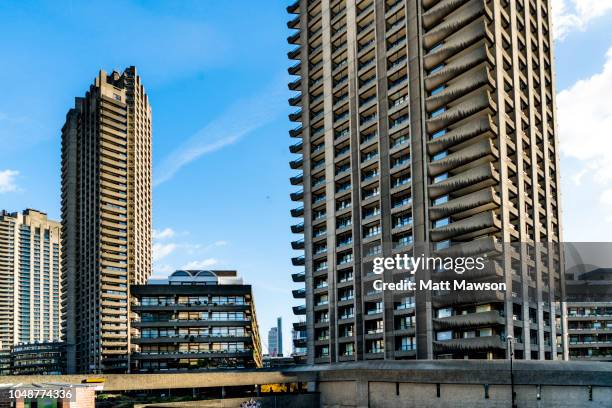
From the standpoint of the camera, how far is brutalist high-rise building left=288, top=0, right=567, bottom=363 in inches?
3305

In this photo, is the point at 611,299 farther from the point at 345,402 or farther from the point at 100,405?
the point at 100,405

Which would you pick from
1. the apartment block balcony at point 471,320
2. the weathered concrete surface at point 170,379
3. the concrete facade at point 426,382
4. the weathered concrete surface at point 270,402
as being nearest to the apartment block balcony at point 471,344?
the apartment block balcony at point 471,320

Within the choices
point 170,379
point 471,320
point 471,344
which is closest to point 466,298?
point 471,320

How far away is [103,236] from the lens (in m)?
186

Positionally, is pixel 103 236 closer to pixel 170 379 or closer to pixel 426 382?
pixel 170 379

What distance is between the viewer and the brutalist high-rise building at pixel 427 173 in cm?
8394

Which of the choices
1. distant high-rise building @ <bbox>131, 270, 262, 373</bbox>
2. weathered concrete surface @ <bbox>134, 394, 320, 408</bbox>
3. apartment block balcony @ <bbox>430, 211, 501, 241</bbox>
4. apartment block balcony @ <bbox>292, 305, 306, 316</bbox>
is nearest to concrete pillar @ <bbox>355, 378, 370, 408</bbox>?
weathered concrete surface @ <bbox>134, 394, 320, 408</bbox>

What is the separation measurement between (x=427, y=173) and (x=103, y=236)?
120718mm

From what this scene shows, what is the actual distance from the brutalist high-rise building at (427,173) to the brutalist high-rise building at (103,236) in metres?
88.7

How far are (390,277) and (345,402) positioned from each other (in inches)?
895

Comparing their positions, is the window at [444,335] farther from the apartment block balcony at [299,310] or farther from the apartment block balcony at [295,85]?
the apartment block balcony at [295,85]

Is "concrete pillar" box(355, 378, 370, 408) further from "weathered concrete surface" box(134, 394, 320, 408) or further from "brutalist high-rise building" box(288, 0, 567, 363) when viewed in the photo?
"brutalist high-rise building" box(288, 0, 567, 363)

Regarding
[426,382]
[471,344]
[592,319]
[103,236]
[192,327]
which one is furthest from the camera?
[103,236]

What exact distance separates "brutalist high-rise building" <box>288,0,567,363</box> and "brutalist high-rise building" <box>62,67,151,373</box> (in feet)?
291
